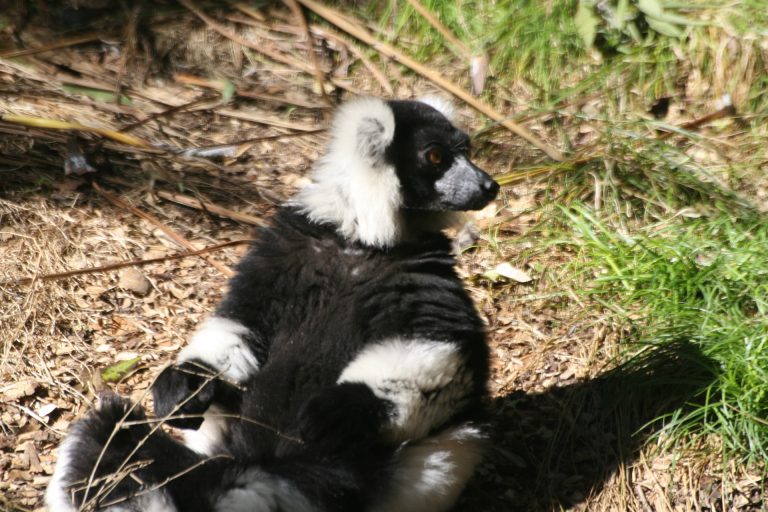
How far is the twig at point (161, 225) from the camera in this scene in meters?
5.54

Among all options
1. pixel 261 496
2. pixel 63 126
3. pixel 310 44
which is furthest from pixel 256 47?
pixel 261 496

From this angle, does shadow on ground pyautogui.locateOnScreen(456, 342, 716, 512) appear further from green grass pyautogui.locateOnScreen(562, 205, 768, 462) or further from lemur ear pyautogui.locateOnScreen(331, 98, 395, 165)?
lemur ear pyautogui.locateOnScreen(331, 98, 395, 165)

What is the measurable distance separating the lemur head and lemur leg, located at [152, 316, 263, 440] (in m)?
0.60

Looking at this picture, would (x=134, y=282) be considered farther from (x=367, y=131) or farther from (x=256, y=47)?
(x=256, y=47)

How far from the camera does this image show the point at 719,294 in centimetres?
459

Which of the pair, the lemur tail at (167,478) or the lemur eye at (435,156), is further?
the lemur eye at (435,156)

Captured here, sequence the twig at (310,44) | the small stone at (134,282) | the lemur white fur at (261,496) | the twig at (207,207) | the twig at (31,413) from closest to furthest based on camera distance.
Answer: the lemur white fur at (261,496), the twig at (31,413), the small stone at (134,282), the twig at (207,207), the twig at (310,44)

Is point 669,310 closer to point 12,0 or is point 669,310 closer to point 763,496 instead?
point 763,496

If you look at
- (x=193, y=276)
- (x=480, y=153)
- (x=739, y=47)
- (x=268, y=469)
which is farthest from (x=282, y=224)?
(x=739, y=47)

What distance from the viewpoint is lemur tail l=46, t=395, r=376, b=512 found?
3135mm

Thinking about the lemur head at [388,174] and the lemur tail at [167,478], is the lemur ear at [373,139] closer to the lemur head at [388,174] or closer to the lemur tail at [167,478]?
the lemur head at [388,174]

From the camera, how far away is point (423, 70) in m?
6.74

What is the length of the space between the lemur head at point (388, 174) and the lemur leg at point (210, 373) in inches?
23.6

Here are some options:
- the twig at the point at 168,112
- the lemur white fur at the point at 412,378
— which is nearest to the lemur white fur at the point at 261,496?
the lemur white fur at the point at 412,378
